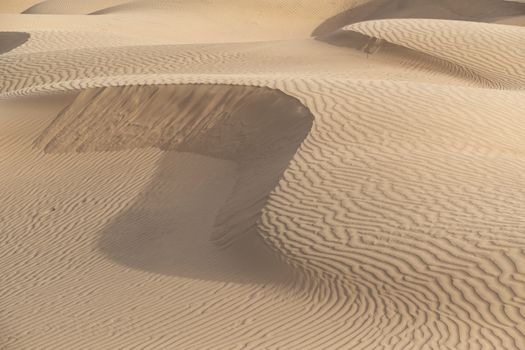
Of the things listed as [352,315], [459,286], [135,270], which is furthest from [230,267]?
[459,286]

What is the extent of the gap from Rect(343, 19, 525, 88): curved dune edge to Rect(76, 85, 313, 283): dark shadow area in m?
7.32

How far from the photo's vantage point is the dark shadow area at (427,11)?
101 feet

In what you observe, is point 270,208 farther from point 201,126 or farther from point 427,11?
point 427,11

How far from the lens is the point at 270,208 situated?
1105 cm

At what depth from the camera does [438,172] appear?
11547 mm

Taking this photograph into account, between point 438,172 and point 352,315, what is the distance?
3.34 metres

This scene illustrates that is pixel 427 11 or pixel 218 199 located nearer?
pixel 218 199

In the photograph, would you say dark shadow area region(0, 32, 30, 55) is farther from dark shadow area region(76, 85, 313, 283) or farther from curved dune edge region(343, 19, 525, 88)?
dark shadow area region(76, 85, 313, 283)

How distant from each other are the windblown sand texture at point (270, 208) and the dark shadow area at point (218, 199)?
34mm

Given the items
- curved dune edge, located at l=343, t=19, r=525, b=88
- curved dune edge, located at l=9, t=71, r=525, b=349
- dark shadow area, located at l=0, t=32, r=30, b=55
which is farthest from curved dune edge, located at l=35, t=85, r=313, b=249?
dark shadow area, located at l=0, t=32, r=30, b=55

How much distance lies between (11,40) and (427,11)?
14.8 metres

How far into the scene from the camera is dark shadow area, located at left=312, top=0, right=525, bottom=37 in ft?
101

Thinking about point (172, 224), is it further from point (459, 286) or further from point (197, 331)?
point (459, 286)

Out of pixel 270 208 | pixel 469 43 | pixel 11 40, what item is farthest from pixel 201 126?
pixel 11 40
